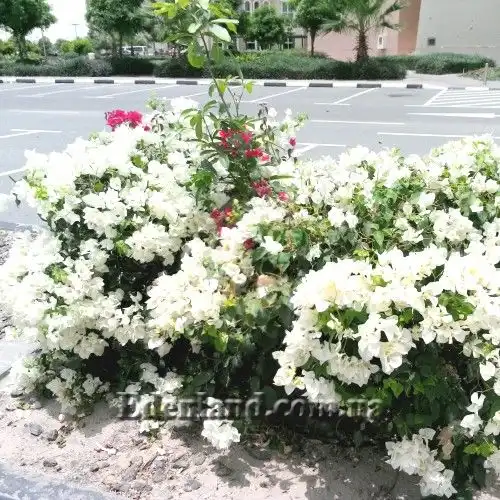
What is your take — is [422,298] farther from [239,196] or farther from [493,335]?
[239,196]

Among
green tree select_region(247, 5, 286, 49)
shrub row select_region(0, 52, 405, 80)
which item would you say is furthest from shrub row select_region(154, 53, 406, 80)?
green tree select_region(247, 5, 286, 49)

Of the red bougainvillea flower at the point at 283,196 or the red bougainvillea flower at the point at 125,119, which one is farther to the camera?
the red bougainvillea flower at the point at 125,119

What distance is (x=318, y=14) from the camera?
26953 millimetres

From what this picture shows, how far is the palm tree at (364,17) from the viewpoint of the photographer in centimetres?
2066

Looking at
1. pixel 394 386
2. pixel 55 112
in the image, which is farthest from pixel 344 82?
pixel 394 386

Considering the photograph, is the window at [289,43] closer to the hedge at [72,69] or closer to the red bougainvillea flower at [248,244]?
the hedge at [72,69]

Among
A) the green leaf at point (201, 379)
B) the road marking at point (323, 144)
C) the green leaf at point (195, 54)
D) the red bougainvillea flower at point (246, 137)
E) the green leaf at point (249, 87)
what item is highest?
the green leaf at point (195, 54)

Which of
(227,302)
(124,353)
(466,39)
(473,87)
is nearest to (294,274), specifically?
(227,302)

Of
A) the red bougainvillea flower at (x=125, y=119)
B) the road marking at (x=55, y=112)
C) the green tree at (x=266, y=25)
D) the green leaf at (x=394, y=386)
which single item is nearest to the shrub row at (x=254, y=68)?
the road marking at (x=55, y=112)

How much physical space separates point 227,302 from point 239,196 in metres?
0.65

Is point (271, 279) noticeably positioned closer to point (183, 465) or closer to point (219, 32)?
point (183, 465)

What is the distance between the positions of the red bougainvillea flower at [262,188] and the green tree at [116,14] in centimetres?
2619

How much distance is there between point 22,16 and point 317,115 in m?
23.1

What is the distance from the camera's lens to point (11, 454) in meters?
2.51
